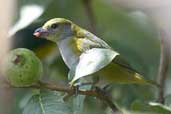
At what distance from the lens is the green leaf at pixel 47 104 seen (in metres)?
1.59

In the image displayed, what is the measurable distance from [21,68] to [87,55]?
0.23 meters

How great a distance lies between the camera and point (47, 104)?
1644mm

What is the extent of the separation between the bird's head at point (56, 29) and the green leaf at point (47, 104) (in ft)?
1.94

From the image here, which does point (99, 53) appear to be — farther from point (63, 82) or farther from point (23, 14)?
point (63, 82)

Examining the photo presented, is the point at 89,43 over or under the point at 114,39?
over

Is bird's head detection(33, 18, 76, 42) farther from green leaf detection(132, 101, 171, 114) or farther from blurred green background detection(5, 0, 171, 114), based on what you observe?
green leaf detection(132, 101, 171, 114)

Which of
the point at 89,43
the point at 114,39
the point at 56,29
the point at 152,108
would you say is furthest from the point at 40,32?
the point at 152,108

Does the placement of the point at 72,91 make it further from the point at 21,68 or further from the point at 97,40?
the point at 97,40

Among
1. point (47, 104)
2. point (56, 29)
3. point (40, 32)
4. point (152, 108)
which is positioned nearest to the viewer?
point (152, 108)

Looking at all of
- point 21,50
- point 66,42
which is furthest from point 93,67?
point 66,42

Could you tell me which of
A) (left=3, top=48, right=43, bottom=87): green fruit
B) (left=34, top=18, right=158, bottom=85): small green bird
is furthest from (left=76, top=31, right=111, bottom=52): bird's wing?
(left=3, top=48, right=43, bottom=87): green fruit

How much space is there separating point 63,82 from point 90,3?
1.14ft

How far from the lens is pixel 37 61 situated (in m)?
1.57

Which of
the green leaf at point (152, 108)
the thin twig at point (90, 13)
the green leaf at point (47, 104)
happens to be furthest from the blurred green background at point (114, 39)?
the green leaf at point (152, 108)
